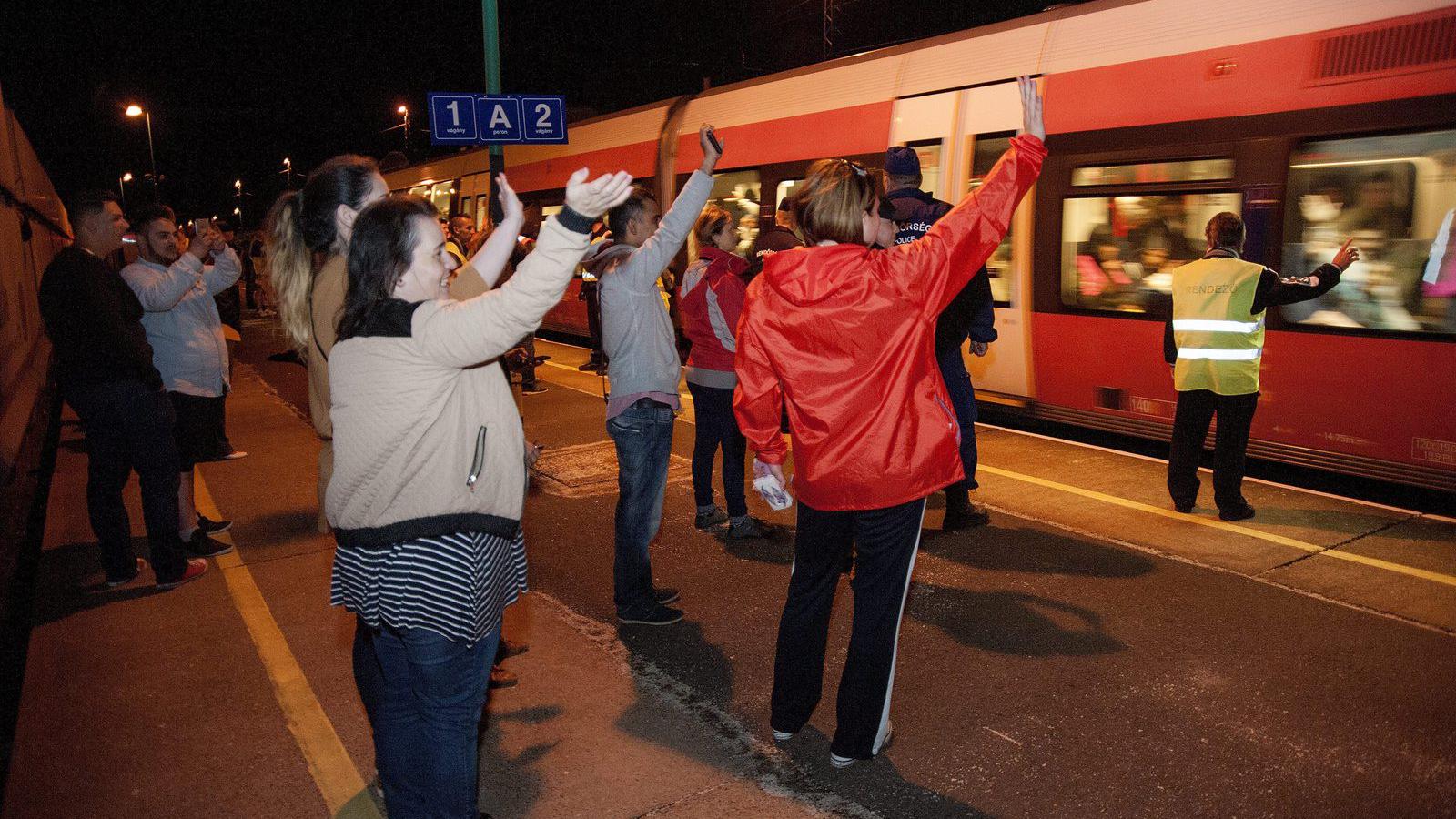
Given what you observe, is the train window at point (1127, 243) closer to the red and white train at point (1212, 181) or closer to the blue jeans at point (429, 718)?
the red and white train at point (1212, 181)

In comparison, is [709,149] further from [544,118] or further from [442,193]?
[442,193]

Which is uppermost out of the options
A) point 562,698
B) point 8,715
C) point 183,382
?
point 183,382

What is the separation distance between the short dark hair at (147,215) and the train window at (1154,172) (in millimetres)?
6183

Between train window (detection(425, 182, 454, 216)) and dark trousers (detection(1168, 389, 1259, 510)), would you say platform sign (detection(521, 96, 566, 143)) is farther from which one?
train window (detection(425, 182, 454, 216))

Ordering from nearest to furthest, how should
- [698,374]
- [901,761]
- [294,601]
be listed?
[901,761], [294,601], [698,374]

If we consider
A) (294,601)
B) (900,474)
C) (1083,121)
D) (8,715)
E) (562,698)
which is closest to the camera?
(900,474)

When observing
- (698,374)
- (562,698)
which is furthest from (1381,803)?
(698,374)

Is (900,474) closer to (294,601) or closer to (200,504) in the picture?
(294,601)

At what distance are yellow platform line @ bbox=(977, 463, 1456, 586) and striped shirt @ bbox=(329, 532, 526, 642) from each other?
451 cm

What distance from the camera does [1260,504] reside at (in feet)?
19.7

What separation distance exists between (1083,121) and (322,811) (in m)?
6.82

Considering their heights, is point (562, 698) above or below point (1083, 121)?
below

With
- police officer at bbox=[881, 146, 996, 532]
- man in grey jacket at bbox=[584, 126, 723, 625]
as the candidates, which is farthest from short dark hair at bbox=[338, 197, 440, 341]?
police officer at bbox=[881, 146, 996, 532]

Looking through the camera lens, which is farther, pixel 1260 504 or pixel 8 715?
pixel 1260 504
